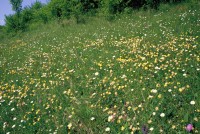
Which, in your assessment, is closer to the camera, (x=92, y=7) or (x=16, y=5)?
(x=92, y=7)

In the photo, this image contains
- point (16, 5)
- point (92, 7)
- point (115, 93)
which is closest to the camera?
point (115, 93)

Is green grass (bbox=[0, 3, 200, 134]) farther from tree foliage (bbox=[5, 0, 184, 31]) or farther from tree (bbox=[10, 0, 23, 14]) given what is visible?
tree (bbox=[10, 0, 23, 14])

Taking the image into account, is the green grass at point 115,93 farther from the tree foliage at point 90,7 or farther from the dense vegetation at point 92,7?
the tree foliage at point 90,7

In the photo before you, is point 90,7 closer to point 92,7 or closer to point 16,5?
point 92,7

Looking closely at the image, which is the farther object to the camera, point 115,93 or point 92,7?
point 92,7

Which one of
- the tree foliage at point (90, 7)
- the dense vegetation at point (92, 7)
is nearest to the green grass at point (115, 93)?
the dense vegetation at point (92, 7)

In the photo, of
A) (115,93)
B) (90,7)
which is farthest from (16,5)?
(115,93)

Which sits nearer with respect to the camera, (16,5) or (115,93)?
(115,93)

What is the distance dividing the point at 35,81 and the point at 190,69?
14.3ft

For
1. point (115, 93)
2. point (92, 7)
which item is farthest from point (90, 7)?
point (115, 93)

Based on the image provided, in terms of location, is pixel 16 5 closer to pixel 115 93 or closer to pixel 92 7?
pixel 92 7

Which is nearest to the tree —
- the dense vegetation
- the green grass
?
the dense vegetation

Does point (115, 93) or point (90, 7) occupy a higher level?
point (90, 7)

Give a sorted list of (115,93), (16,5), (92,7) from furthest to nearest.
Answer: (16,5) → (92,7) → (115,93)
